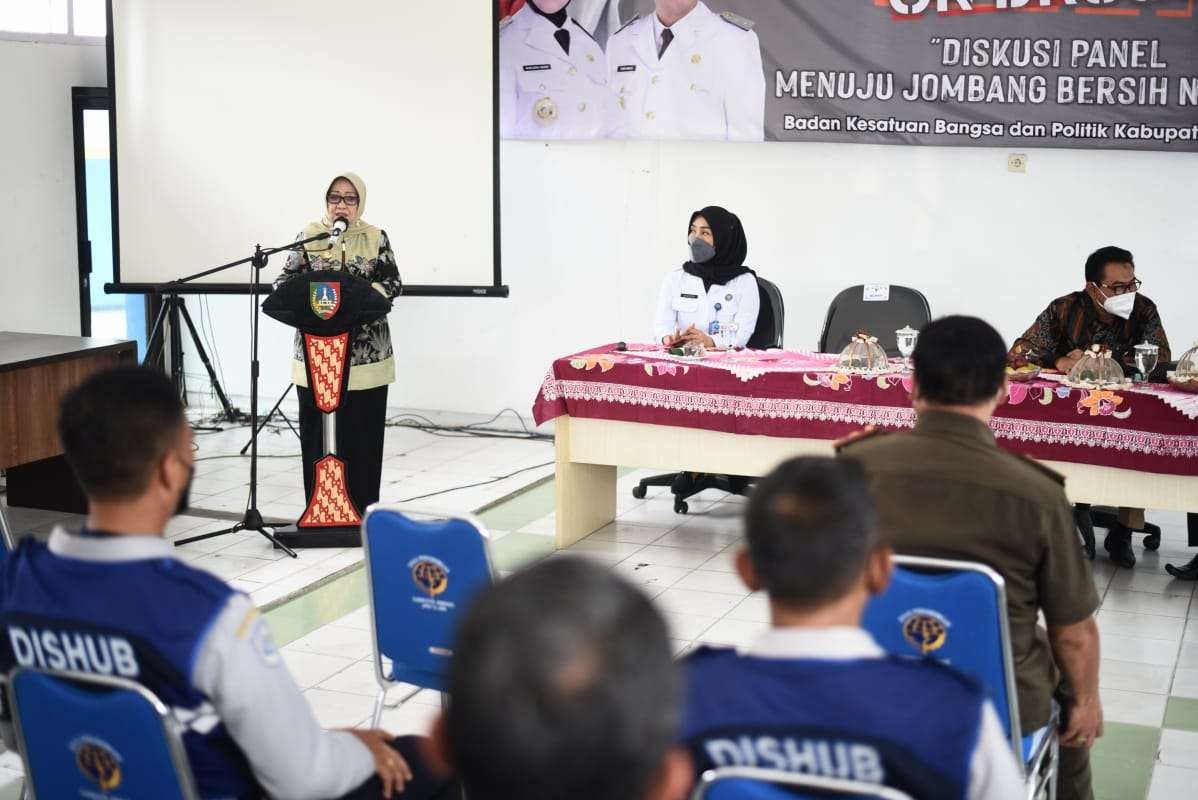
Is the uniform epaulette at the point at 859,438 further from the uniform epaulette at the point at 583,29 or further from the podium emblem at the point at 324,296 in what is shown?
the uniform epaulette at the point at 583,29

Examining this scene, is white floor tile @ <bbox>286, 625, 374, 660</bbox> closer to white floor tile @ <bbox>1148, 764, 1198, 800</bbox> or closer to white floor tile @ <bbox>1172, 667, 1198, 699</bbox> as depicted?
white floor tile @ <bbox>1148, 764, 1198, 800</bbox>

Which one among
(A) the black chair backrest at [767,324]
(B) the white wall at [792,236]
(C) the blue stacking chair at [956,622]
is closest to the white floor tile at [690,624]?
(A) the black chair backrest at [767,324]

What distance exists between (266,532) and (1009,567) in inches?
137

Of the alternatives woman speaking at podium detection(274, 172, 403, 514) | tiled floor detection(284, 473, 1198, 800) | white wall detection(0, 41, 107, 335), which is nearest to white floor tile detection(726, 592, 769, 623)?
tiled floor detection(284, 473, 1198, 800)

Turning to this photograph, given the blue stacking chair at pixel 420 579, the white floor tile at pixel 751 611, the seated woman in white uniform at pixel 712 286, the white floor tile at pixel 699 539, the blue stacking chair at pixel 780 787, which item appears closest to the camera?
the blue stacking chair at pixel 780 787

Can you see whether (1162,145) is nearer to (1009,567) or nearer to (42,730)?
(1009,567)

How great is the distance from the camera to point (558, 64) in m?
6.79

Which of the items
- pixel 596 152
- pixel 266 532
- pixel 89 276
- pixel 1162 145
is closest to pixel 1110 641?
pixel 1162 145

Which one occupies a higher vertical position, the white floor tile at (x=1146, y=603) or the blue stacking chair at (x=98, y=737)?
the blue stacking chair at (x=98, y=737)

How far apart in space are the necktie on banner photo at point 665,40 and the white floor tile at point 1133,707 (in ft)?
13.0

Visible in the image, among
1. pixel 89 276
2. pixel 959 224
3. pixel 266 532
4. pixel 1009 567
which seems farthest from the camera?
pixel 89 276

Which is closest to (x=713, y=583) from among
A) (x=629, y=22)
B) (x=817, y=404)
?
(x=817, y=404)

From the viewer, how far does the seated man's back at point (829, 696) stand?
4.55 feet

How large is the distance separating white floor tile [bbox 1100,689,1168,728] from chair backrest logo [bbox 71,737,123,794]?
2.61m
